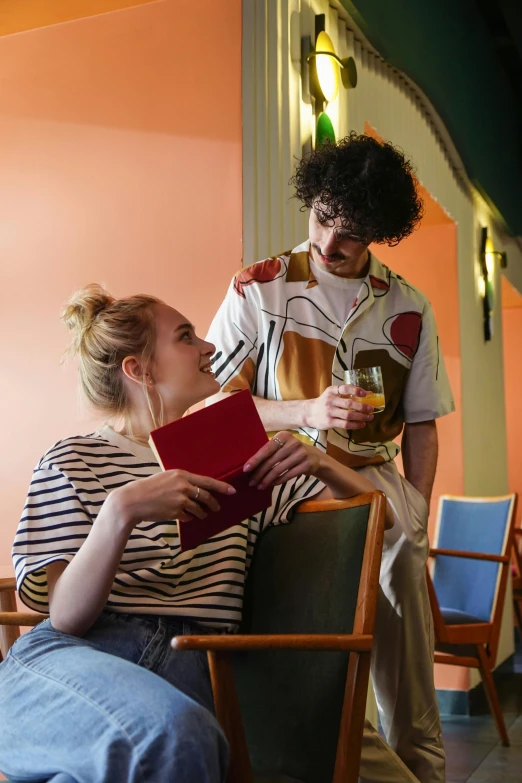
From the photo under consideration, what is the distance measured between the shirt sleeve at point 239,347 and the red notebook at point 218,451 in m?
0.60

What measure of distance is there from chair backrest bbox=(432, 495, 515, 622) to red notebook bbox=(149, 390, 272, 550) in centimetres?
249

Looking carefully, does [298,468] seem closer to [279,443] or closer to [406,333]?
[279,443]

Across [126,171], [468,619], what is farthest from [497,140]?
[126,171]

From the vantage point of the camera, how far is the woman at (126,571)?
117 centimetres

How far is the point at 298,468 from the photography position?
1541 millimetres

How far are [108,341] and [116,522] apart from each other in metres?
0.46

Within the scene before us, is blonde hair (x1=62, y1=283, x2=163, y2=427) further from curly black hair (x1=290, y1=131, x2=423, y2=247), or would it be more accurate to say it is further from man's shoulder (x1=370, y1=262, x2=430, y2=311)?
man's shoulder (x1=370, y1=262, x2=430, y2=311)

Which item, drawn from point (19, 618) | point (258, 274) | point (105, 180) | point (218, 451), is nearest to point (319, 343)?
point (258, 274)

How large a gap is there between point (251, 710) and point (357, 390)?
0.63 metres

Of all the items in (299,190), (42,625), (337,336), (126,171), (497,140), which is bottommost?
(42,625)

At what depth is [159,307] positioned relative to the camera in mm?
1743

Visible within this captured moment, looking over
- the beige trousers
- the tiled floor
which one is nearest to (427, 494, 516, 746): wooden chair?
the tiled floor

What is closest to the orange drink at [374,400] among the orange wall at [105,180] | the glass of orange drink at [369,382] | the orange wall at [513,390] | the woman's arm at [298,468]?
the glass of orange drink at [369,382]

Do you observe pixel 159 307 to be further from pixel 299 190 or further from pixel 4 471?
pixel 4 471
